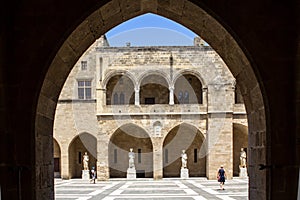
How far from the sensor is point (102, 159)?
26641 mm

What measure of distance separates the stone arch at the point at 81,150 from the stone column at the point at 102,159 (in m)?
1.79

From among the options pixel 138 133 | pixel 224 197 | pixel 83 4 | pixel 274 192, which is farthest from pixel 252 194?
pixel 138 133

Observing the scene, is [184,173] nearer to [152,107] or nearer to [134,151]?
[134,151]

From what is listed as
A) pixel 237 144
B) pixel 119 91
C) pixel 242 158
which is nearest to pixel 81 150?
pixel 119 91

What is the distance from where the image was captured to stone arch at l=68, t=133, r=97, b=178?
28.5 metres

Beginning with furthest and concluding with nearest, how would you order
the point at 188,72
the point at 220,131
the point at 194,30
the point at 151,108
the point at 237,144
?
1. the point at 237,144
2. the point at 188,72
3. the point at 151,108
4. the point at 220,131
5. the point at 194,30

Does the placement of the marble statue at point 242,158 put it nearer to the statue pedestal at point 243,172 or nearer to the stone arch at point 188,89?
the statue pedestal at point 243,172

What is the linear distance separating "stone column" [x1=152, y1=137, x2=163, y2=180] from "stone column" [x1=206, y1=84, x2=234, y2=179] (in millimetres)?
3219

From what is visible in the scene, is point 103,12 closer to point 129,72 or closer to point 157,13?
point 157,13

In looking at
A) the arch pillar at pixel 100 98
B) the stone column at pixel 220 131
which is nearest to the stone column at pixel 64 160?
the arch pillar at pixel 100 98

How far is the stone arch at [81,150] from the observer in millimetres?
28519

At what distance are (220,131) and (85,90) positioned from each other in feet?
31.7

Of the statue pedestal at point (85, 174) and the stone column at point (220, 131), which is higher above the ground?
the stone column at point (220, 131)

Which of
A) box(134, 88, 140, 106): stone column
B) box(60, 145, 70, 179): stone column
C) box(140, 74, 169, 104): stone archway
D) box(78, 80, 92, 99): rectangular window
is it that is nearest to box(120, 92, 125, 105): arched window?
box(140, 74, 169, 104): stone archway
